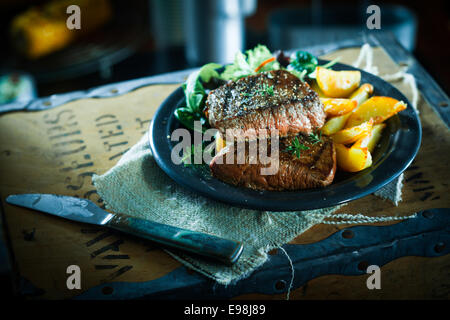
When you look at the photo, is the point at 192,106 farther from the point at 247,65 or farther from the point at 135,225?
the point at 135,225

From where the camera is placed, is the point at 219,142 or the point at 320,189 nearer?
the point at 320,189

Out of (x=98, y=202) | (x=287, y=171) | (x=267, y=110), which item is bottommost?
(x=98, y=202)

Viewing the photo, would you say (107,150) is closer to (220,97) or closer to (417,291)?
(220,97)

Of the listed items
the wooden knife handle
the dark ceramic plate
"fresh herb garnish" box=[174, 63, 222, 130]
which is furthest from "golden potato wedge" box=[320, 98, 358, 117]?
the wooden knife handle

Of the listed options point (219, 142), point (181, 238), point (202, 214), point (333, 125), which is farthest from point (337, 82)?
point (181, 238)

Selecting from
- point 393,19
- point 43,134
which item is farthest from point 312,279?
point 393,19

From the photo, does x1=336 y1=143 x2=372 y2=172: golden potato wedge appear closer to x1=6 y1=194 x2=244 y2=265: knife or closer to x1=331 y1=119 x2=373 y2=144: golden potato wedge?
x1=331 y1=119 x2=373 y2=144: golden potato wedge
